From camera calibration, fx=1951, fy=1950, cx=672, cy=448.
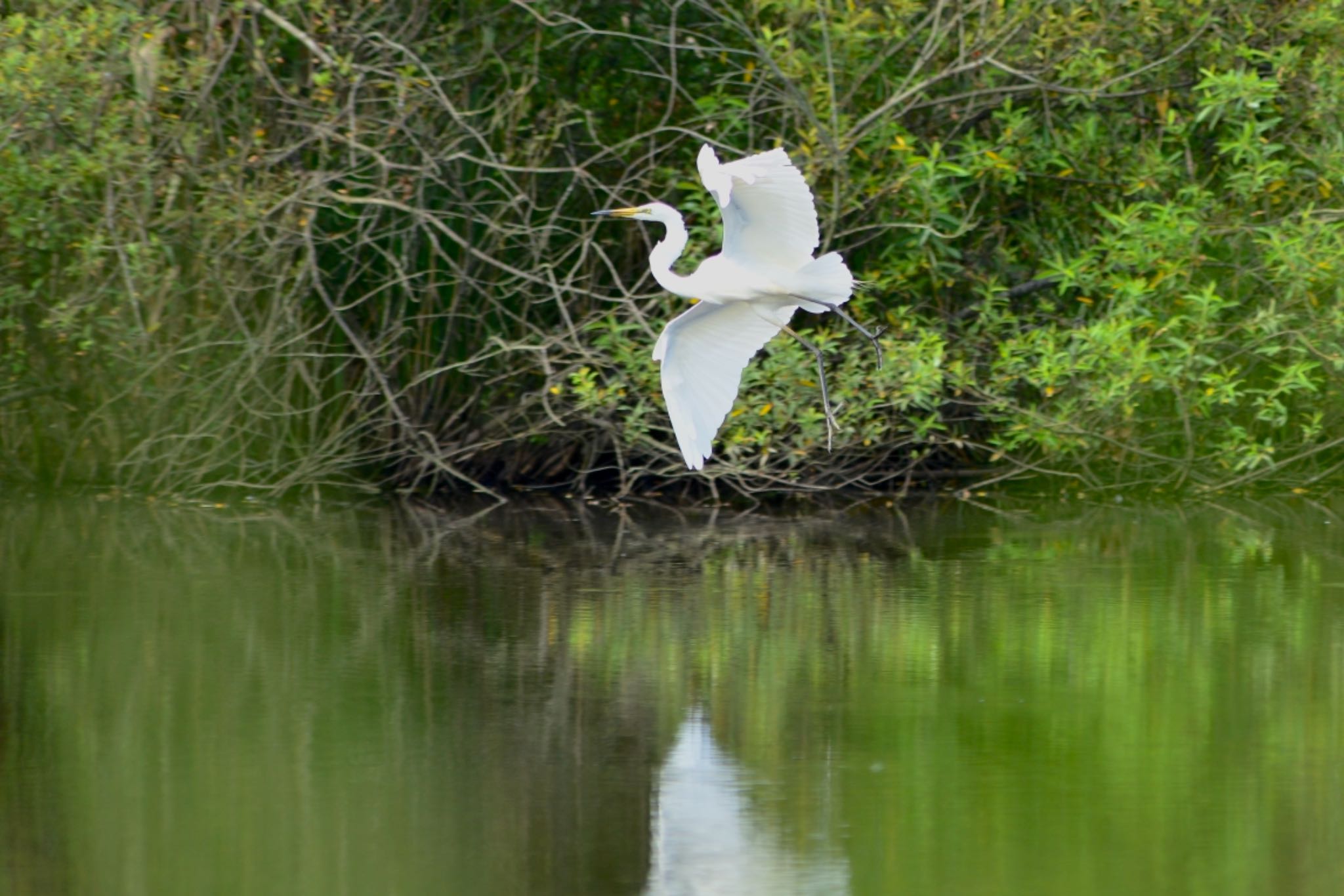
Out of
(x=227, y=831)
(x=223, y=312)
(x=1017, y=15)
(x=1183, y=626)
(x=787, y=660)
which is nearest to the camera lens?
(x=227, y=831)

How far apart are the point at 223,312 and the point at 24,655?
4358mm

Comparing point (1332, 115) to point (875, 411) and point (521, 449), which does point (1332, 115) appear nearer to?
point (875, 411)

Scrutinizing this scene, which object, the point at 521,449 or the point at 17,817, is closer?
the point at 17,817

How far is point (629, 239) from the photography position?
1126 centimetres

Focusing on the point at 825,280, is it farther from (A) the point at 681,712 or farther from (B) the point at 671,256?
(A) the point at 681,712

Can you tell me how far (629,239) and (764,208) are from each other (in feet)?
13.1

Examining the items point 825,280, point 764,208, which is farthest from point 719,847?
point 825,280

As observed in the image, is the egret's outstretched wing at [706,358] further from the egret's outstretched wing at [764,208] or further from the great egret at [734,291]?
the egret's outstretched wing at [764,208]

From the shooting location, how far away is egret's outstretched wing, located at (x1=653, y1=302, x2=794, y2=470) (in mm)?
7680

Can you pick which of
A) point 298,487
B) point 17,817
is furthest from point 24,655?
point 298,487

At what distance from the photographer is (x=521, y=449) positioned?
37.3ft

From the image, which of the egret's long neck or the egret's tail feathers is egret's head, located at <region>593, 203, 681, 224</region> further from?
the egret's tail feathers

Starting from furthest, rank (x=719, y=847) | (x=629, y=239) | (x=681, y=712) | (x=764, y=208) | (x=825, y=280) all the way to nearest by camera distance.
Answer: (x=629, y=239) → (x=825, y=280) → (x=764, y=208) → (x=681, y=712) → (x=719, y=847)

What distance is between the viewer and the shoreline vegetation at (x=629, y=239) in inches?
396
